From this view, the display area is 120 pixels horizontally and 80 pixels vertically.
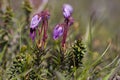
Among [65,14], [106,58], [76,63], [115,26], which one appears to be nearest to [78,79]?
[76,63]

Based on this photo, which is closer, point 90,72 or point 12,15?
point 90,72

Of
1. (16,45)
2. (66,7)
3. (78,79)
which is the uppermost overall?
(66,7)

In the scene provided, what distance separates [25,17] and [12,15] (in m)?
0.43

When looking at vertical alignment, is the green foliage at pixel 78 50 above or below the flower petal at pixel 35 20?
below

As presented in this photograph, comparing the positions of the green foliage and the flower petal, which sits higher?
Result: the flower petal

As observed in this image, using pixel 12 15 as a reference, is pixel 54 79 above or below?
below

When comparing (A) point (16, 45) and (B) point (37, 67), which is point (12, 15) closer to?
(A) point (16, 45)

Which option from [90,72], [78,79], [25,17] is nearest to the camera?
[78,79]

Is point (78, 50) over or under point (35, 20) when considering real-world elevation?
under

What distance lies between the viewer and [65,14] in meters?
2.34

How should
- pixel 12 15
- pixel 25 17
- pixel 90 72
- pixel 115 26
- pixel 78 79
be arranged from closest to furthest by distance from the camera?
pixel 78 79 → pixel 90 72 → pixel 12 15 → pixel 25 17 → pixel 115 26

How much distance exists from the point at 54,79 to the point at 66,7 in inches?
18.6

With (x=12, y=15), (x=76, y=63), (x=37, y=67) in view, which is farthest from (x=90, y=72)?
(x=12, y=15)

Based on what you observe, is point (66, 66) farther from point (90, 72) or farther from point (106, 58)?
point (106, 58)
